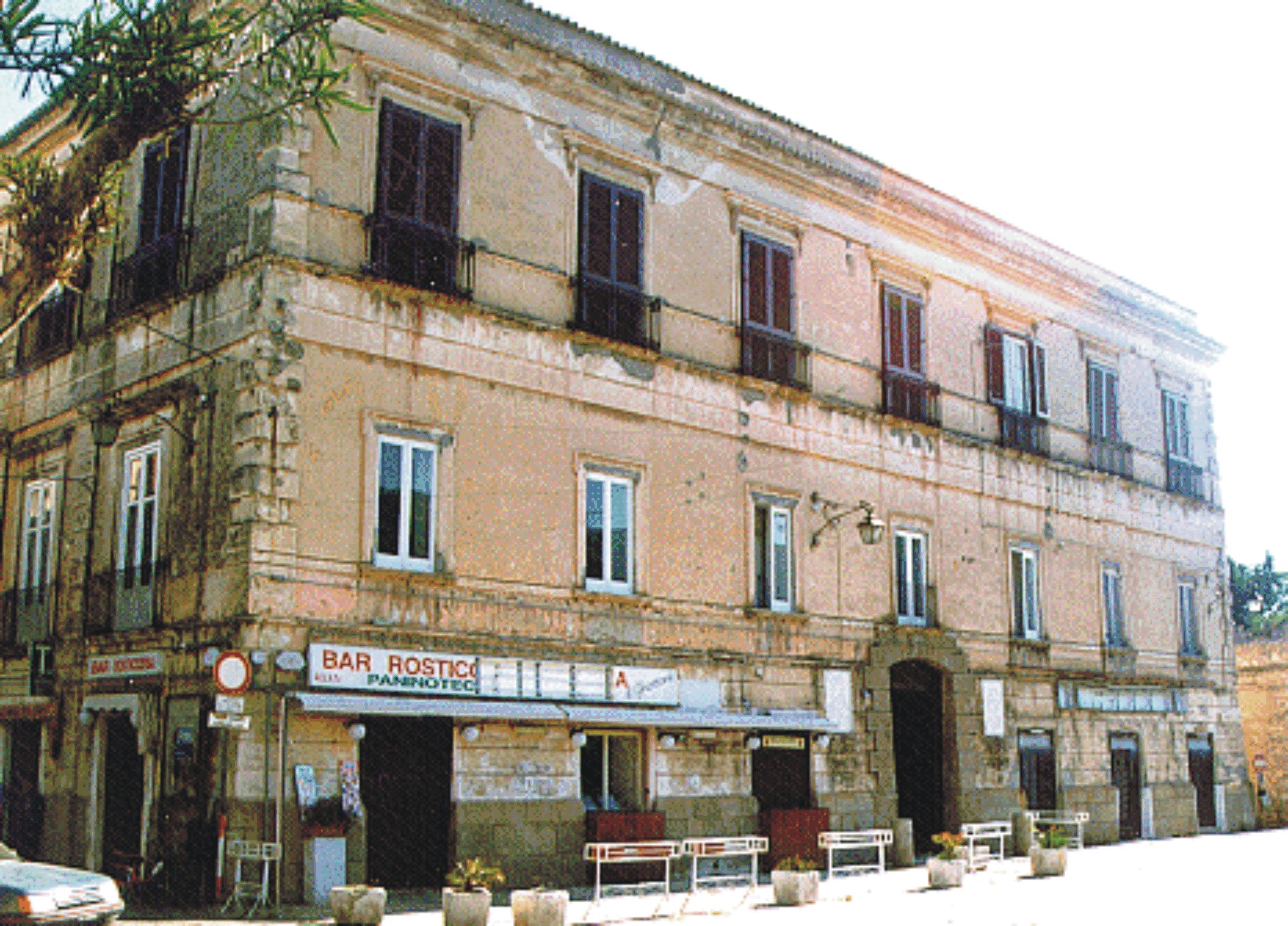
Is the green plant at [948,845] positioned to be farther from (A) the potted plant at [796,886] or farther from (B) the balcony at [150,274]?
(B) the balcony at [150,274]

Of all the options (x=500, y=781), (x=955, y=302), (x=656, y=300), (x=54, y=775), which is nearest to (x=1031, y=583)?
(x=955, y=302)

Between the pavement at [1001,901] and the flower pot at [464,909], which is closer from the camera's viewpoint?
the flower pot at [464,909]

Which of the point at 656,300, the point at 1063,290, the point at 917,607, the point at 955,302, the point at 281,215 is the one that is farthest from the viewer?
the point at 1063,290

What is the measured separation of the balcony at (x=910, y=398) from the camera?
2503 cm

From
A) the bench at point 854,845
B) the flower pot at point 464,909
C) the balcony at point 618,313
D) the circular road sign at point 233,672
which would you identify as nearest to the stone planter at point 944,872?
the bench at point 854,845

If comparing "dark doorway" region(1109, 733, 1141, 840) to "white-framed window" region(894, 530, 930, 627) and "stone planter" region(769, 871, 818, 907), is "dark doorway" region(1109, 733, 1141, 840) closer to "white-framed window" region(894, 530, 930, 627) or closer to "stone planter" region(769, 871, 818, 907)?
"white-framed window" region(894, 530, 930, 627)

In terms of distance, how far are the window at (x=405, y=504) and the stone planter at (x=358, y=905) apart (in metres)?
4.34

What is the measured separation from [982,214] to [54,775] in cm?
1914

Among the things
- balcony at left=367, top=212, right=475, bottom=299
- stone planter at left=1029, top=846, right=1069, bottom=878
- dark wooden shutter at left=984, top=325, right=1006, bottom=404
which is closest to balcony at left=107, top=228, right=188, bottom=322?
balcony at left=367, top=212, right=475, bottom=299

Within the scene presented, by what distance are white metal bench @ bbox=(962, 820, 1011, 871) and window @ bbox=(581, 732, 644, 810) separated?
525 cm

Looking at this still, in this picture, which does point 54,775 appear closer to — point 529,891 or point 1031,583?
point 529,891

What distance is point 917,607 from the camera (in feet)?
81.9

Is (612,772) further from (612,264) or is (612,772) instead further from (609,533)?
(612,264)

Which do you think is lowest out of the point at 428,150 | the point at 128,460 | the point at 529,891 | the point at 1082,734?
the point at 529,891
